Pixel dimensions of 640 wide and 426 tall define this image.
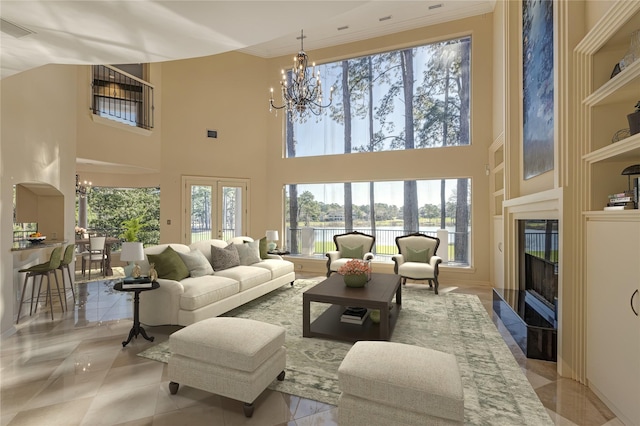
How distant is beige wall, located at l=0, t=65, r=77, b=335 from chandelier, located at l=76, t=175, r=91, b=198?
89.6 inches

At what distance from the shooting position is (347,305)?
338cm

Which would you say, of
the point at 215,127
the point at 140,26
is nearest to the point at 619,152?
the point at 140,26

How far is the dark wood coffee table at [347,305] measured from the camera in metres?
3.24

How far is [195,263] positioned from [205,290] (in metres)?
0.72

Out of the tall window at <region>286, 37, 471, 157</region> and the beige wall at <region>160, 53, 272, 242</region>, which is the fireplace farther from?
the beige wall at <region>160, 53, 272, 242</region>

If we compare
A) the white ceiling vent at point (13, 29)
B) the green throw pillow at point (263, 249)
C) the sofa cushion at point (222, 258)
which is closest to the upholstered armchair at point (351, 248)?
the green throw pillow at point (263, 249)

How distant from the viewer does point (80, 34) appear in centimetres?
217

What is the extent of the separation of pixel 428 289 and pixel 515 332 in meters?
2.31

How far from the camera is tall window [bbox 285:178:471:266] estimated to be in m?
6.40

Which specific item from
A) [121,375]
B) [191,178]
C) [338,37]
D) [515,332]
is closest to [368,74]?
[338,37]

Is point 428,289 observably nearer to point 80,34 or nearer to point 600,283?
point 600,283

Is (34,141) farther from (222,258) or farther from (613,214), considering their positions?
(613,214)

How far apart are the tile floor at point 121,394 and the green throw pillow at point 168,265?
0.71m

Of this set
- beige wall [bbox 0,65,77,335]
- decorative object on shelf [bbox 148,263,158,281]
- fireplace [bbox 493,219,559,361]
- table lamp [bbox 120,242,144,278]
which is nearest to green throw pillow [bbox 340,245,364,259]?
fireplace [bbox 493,219,559,361]
